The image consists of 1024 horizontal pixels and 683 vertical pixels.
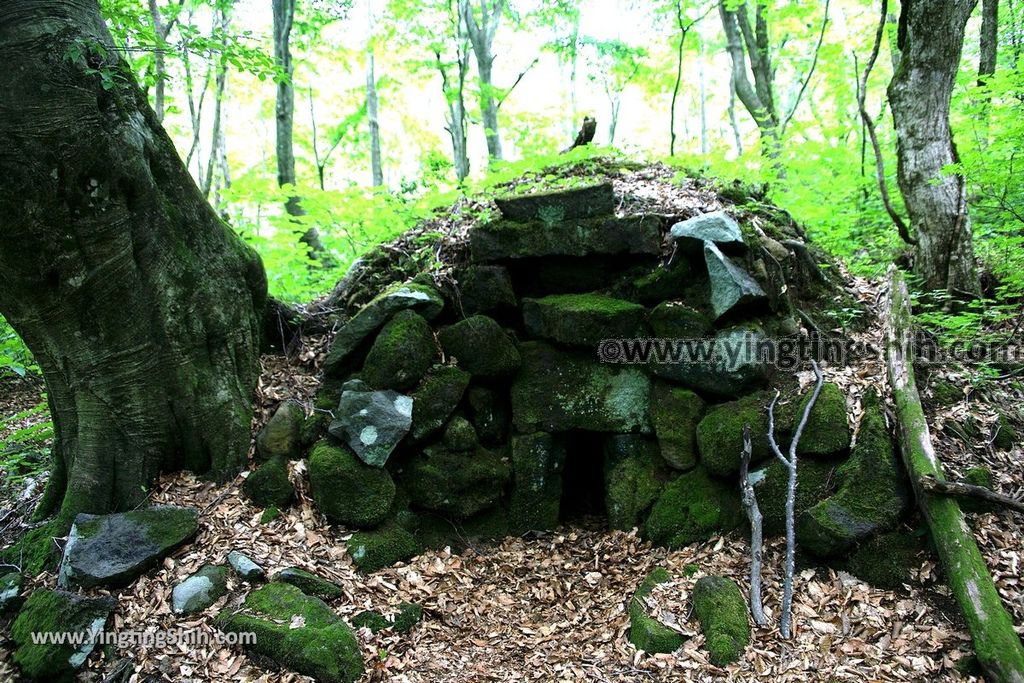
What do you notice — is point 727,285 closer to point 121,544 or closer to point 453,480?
point 453,480

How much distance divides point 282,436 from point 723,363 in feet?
14.3

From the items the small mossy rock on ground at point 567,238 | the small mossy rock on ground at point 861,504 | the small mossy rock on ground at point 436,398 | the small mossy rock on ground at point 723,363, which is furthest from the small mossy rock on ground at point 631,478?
the small mossy rock on ground at point 567,238

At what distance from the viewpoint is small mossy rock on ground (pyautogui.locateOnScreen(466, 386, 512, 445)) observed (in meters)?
5.90

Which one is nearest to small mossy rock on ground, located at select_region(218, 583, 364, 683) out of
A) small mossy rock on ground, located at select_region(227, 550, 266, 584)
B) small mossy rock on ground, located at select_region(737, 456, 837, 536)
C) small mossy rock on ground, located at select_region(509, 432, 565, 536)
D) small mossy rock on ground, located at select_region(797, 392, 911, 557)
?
small mossy rock on ground, located at select_region(227, 550, 266, 584)

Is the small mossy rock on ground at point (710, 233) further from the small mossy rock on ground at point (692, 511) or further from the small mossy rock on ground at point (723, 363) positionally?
the small mossy rock on ground at point (692, 511)

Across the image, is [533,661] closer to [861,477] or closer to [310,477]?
[310,477]

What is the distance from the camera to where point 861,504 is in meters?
4.34

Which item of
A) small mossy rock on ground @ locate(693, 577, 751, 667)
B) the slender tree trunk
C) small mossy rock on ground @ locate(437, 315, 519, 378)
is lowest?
small mossy rock on ground @ locate(693, 577, 751, 667)

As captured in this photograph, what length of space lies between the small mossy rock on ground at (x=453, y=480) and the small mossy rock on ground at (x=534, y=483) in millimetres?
197

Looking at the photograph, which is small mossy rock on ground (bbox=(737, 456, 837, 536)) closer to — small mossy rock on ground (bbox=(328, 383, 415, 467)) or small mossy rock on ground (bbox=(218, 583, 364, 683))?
small mossy rock on ground (bbox=(328, 383, 415, 467))

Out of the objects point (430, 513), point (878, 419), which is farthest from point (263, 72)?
point (878, 419)

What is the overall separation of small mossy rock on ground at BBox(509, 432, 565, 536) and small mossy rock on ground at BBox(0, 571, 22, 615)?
404cm

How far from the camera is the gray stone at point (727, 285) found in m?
5.35

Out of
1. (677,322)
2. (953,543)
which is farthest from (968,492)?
(677,322)
